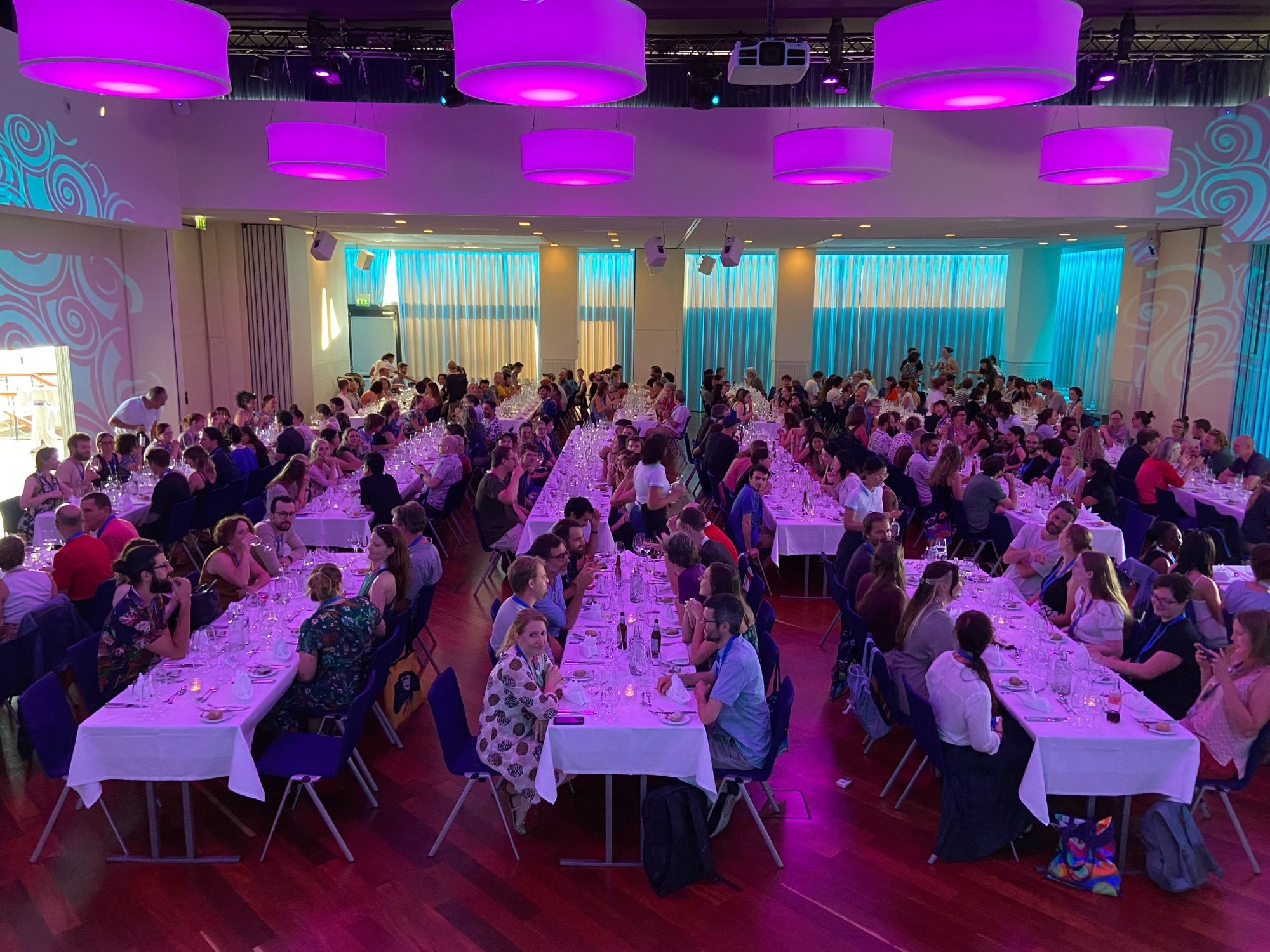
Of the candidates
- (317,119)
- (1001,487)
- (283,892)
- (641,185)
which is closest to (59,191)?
(317,119)

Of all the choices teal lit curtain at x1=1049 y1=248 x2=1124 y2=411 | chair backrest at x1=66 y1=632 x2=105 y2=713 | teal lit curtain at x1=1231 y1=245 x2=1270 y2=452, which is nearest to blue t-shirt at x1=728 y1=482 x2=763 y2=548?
chair backrest at x1=66 y1=632 x2=105 y2=713

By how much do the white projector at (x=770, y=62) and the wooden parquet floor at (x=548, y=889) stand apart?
6.73 meters

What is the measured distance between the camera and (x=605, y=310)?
24.5 m

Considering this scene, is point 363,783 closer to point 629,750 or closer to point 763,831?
point 629,750

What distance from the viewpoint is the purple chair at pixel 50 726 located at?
176 inches

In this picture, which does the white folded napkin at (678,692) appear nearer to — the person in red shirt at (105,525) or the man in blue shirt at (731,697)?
the man in blue shirt at (731,697)

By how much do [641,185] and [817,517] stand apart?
6579mm

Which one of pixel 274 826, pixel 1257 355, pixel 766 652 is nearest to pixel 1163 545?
pixel 766 652

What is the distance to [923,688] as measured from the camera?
5176mm

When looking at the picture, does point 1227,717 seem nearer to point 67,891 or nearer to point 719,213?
point 67,891

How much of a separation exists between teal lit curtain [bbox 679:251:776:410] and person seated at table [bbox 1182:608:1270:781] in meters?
19.6

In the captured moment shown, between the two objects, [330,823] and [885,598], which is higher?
[885,598]

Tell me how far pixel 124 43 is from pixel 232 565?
3.03 meters

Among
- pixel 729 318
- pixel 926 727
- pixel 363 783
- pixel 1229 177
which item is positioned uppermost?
pixel 1229 177
